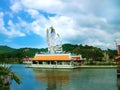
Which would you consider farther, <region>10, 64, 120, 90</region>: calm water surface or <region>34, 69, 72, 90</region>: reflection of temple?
<region>34, 69, 72, 90</region>: reflection of temple

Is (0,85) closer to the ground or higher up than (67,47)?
closer to the ground

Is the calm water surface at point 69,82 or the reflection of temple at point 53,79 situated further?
the reflection of temple at point 53,79

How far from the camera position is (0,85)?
11086mm

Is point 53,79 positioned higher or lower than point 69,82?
higher

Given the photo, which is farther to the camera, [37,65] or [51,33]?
[51,33]

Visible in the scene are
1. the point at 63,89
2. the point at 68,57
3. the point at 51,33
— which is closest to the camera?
the point at 63,89

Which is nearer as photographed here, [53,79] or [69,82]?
[69,82]

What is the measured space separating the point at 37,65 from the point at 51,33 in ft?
45.1

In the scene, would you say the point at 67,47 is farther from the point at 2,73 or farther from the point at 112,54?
the point at 2,73

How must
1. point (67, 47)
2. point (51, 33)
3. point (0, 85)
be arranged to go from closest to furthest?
point (0, 85)
point (51, 33)
point (67, 47)

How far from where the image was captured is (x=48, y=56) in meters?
93.8

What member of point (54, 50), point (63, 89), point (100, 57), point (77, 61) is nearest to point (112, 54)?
point (100, 57)

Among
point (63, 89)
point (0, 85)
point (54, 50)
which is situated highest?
point (54, 50)

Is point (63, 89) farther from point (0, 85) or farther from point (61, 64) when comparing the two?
point (61, 64)
